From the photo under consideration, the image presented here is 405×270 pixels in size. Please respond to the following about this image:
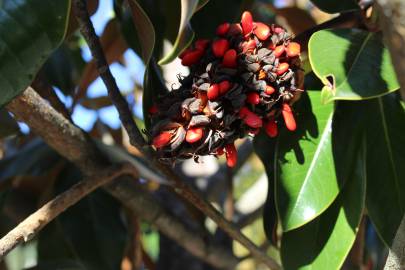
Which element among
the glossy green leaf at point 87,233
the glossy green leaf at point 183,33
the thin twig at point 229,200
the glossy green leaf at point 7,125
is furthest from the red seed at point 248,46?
the thin twig at point 229,200

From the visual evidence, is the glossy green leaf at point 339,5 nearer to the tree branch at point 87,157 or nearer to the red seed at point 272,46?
the red seed at point 272,46

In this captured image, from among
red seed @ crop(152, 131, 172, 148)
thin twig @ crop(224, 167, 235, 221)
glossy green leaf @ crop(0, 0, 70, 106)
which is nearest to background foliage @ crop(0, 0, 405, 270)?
glossy green leaf @ crop(0, 0, 70, 106)

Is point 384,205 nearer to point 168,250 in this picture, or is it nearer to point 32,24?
point 32,24

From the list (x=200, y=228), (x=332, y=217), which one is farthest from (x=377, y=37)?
(x=200, y=228)

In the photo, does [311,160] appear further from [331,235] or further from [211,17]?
[211,17]

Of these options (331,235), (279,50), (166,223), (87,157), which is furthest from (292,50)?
(166,223)

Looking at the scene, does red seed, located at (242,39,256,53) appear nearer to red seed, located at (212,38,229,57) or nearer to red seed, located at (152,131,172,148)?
red seed, located at (212,38,229,57)
